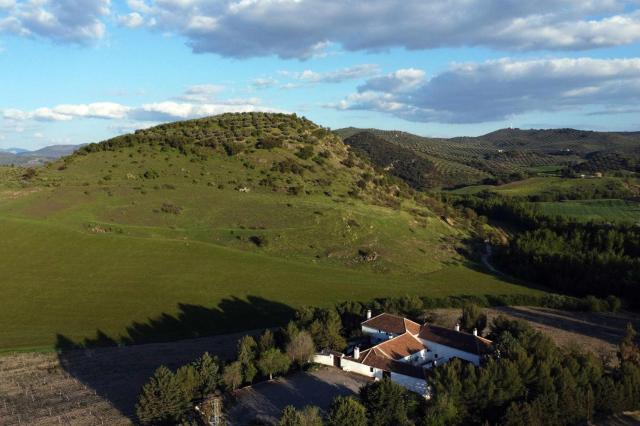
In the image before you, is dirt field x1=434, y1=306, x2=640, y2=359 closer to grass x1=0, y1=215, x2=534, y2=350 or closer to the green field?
grass x1=0, y1=215, x2=534, y2=350

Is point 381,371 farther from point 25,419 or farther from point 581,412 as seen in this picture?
point 25,419

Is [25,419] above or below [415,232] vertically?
below

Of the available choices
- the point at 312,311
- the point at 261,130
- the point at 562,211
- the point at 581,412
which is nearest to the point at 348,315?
the point at 312,311

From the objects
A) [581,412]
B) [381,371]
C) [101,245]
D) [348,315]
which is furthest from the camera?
[101,245]

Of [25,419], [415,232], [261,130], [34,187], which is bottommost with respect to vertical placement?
[25,419]

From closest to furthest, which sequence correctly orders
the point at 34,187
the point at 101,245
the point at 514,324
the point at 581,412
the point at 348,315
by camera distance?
1. the point at 581,412
2. the point at 514,324
3. the point at 348,315
4. the point at 101,245
5. the point at 34,187

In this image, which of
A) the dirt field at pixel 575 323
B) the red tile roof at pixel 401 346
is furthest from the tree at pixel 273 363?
the dirt field at pixel 575 323

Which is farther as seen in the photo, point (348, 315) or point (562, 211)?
point (562, 211)

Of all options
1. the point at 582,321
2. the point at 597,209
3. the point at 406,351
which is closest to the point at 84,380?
the point at 406,351
